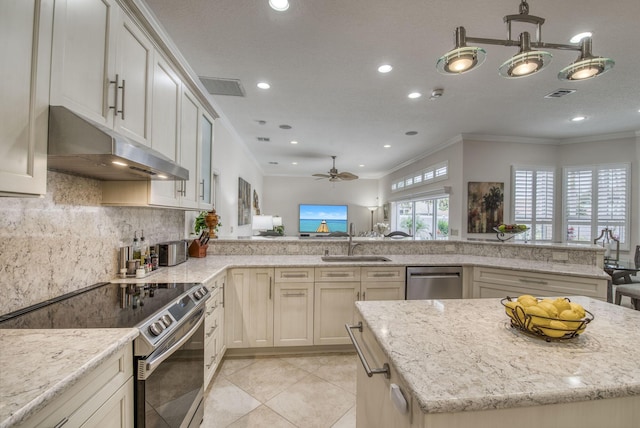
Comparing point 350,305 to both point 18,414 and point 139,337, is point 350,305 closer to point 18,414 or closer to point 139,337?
point 139,337

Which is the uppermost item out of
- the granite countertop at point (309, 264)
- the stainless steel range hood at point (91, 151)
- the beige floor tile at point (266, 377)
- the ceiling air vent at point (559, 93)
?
the ceiling air vent at point (559, 93)

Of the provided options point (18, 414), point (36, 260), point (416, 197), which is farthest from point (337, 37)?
point (416, 197)

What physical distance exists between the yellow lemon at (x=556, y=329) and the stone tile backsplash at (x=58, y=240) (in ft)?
7.20

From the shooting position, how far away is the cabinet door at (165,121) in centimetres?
187

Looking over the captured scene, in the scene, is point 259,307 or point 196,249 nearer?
point 259,307

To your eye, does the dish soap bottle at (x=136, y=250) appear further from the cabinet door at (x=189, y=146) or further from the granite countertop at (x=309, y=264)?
the cabinet door at (x=189, y=146)

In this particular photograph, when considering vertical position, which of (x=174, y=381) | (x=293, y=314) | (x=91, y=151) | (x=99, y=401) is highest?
(x=91, y=151)

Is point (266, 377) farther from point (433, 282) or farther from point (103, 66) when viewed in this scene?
point (103, 66)

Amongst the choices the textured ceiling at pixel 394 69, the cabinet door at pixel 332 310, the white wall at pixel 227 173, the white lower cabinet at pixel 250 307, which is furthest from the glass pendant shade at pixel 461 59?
the white wall at pixel 227 173

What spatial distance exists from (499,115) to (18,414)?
4.91 metres

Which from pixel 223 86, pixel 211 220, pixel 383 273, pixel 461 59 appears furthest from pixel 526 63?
pixel 211 220

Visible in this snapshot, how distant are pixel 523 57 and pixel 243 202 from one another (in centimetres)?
499

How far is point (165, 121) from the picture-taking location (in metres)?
2.00

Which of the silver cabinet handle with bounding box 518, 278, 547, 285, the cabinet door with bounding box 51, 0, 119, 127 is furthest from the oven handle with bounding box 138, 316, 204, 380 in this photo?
the silver cabinet handle with bounding box 518, 278, 547, 285
